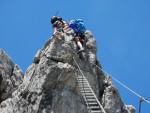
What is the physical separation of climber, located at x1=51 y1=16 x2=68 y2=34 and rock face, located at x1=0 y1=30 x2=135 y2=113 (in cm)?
267

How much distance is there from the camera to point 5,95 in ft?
81.1

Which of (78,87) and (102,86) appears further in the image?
(102,86)

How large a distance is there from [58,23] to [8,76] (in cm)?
756

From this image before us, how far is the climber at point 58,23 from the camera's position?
73.3 feet

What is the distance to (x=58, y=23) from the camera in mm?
22578

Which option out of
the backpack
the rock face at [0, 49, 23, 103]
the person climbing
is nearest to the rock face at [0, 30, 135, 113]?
the person climbing

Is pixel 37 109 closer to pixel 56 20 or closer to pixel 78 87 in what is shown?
pixel 78 87

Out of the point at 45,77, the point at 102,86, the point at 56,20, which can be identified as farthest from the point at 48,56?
the point at 56,20

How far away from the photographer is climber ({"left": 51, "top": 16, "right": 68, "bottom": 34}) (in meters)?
22.4

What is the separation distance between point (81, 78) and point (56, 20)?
717cm

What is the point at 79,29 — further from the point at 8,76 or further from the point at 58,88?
the point at 8,76

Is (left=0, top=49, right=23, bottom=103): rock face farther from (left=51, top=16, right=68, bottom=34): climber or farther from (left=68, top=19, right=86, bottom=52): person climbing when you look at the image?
(left=68, top=19, right=86, bottom=52): person climbing

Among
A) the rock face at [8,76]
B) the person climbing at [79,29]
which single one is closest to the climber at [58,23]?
the person climbing at [79,29]

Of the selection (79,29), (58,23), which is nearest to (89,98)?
(79,29)
